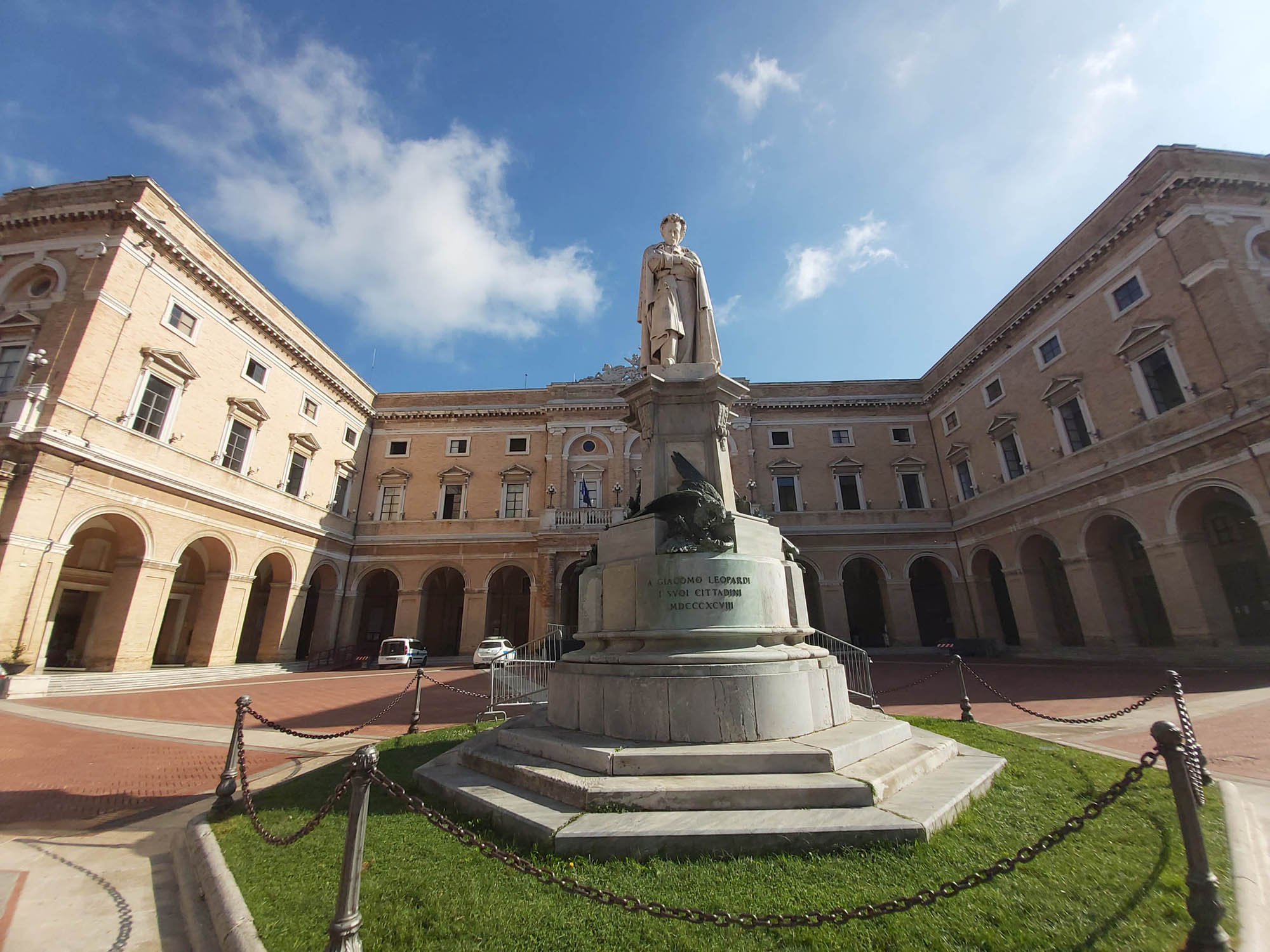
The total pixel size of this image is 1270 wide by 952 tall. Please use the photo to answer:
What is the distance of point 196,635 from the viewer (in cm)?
1847

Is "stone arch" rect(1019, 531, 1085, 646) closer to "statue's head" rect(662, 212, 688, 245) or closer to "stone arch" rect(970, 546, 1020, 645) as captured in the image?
"stone arch" rect(970, 546, 1020, 645)

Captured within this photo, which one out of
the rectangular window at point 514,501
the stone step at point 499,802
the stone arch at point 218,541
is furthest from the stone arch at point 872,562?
the stone arch at point 218,541

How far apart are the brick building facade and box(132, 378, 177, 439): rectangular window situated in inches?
3.6

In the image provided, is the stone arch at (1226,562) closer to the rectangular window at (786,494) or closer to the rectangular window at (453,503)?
the rectangular window at (786,494)

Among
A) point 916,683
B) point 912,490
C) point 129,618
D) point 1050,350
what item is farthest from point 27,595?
point 1050,350

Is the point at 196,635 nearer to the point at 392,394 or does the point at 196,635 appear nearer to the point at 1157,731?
the point at 392,394

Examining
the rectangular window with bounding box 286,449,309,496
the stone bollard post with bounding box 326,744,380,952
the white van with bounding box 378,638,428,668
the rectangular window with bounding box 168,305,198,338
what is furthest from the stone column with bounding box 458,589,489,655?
the stone bollard post with bounding box 326,744,380,952

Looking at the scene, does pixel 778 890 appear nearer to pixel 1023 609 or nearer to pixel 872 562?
pixel 1023 609

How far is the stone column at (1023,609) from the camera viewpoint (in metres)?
20.4

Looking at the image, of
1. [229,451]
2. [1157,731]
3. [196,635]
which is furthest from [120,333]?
[1157,731]

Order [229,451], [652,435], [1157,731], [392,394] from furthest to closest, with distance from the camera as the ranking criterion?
[392,394] → [229,451] → [652,435] → [1157,731]

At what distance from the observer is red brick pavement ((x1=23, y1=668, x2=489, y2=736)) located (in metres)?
10.1

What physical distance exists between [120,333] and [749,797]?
2089 centimetres

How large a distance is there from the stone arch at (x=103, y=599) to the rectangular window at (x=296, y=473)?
5.80 metres
